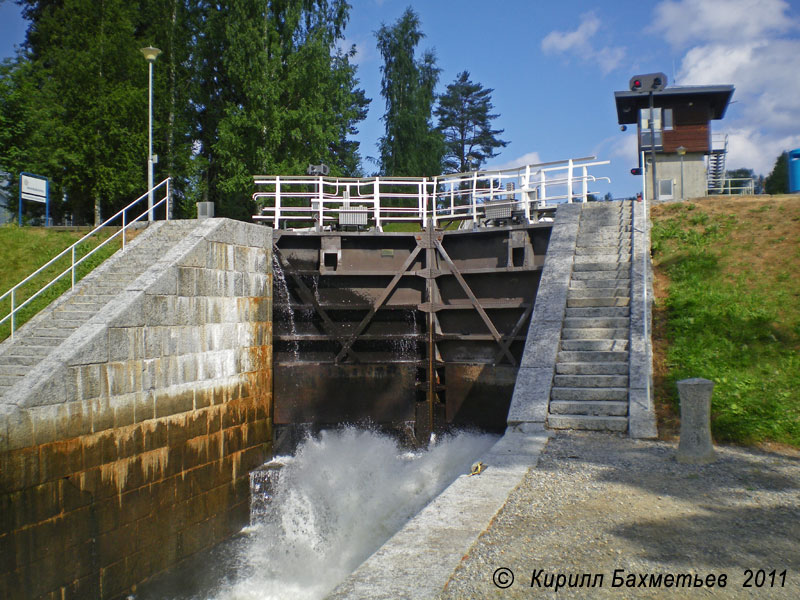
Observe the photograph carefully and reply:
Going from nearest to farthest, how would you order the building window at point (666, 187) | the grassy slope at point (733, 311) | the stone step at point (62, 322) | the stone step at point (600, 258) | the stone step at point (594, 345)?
1. the grassy slope at point (733, 311)
2. the stone step at point (62, 322)
3. the stone step at point (594, 345)
4. the stone step at point (600, 258)
5. the building window at point (666, 187)

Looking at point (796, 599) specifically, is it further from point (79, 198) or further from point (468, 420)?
point (79, 198)

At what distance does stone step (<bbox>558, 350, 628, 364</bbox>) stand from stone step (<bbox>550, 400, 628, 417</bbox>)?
2.74 feet

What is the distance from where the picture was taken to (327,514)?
32.2 ft

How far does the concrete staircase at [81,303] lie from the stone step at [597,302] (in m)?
5.60

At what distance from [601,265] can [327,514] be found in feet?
18.1

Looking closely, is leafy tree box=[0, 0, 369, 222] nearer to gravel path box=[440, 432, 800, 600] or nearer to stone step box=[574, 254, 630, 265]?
stone step box=[574, 254, 630, 265]

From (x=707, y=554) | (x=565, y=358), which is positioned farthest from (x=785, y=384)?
(x=707, y=554)

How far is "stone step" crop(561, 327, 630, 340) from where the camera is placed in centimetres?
854

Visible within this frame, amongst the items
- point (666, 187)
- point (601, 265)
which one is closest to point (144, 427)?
point (601, 265)

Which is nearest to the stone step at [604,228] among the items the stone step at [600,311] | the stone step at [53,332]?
Result: the stone step at [600,311]

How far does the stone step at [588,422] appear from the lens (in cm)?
718

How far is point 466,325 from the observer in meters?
12.5

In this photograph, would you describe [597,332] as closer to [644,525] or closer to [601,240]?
[601,240]

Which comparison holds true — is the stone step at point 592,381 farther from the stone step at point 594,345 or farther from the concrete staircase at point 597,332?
the stone step at point 594,345
